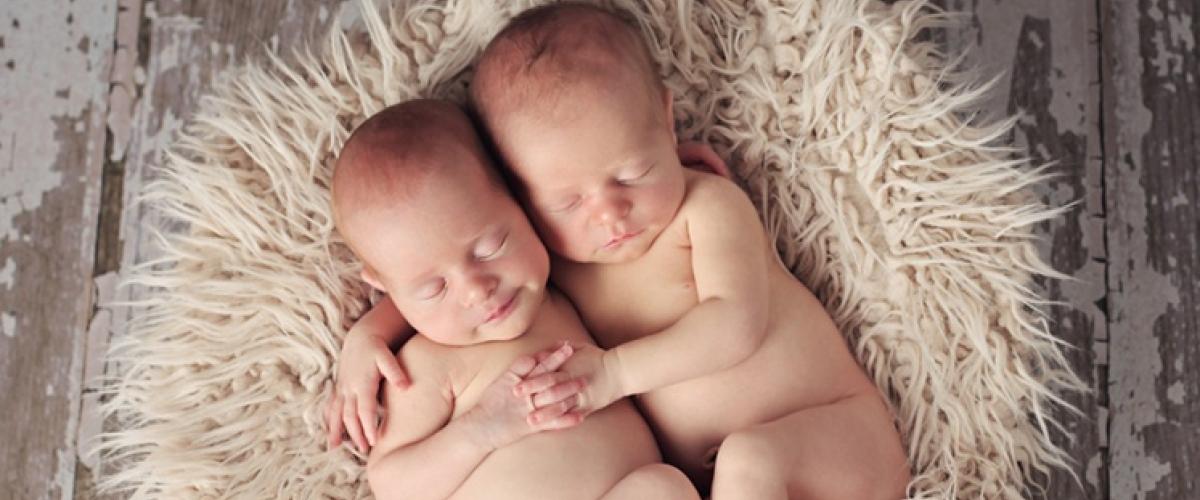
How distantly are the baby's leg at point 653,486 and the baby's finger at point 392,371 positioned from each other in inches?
10.9

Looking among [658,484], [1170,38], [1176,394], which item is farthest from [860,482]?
[1170,38]

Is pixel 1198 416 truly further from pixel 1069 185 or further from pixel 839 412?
pixel 839 412

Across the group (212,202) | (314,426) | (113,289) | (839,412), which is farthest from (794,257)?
(113,289)

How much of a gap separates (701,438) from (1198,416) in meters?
0.79

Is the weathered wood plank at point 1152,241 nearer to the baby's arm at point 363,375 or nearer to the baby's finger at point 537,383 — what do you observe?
the baby's finger at point 537,383

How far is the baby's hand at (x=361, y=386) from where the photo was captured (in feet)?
4.50

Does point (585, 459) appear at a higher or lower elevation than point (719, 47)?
lower

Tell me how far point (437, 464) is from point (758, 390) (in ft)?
1.27

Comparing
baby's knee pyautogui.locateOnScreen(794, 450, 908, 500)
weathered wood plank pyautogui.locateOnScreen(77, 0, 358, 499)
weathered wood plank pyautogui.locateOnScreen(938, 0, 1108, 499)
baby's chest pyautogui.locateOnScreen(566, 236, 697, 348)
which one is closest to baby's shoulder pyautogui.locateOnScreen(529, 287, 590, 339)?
baby's chest pyautogui.locateOnScreen(566, 236, 697, 348)

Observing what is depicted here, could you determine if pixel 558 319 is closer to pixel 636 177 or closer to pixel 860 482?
pixel 636 177

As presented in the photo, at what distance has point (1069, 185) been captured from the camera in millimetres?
1735

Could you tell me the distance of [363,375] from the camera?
1383 millimetres

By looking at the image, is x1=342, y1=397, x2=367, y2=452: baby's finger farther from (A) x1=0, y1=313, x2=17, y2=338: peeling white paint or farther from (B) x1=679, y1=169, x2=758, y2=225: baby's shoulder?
(A) x1=0, y1=313, x2=17, y2=338: peeling white paint

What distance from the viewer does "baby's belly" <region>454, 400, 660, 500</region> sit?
1291 mm
